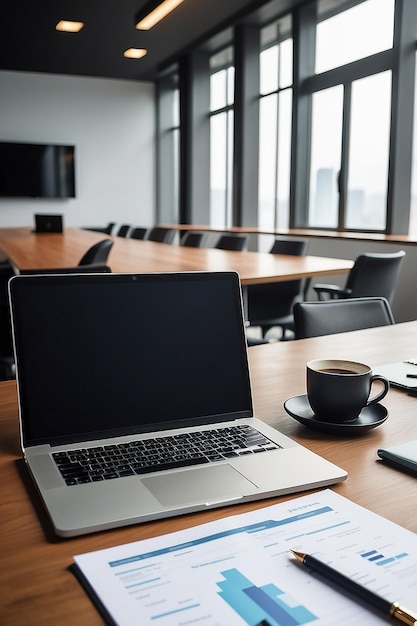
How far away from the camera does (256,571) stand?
1.82ft

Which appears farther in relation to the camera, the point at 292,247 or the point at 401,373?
the point at 292,247

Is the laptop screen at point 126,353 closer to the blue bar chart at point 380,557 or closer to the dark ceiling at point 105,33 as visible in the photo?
the blue bar chart at point 380,557

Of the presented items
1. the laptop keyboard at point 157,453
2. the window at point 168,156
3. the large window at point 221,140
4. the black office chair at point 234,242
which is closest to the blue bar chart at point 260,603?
the laptop keyboard at point 157,453

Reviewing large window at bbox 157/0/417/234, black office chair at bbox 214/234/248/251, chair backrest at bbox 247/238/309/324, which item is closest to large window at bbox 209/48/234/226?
large window at bbox 157/0/417/234

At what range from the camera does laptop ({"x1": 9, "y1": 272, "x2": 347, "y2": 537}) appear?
699 millimetres

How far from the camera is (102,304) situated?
865mm

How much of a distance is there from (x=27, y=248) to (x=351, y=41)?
397 cm

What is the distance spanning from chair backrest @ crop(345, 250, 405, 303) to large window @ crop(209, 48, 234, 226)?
5.42 metres

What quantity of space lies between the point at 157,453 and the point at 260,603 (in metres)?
0.30

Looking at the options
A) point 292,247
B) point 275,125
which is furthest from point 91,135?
point 292,247

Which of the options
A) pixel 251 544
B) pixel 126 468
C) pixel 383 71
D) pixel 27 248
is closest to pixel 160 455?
pixel 126 468

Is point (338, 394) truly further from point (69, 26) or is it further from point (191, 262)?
point (69, 26)

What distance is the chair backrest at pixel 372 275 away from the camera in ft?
10.6

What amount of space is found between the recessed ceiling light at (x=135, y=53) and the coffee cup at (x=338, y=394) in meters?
8.15
